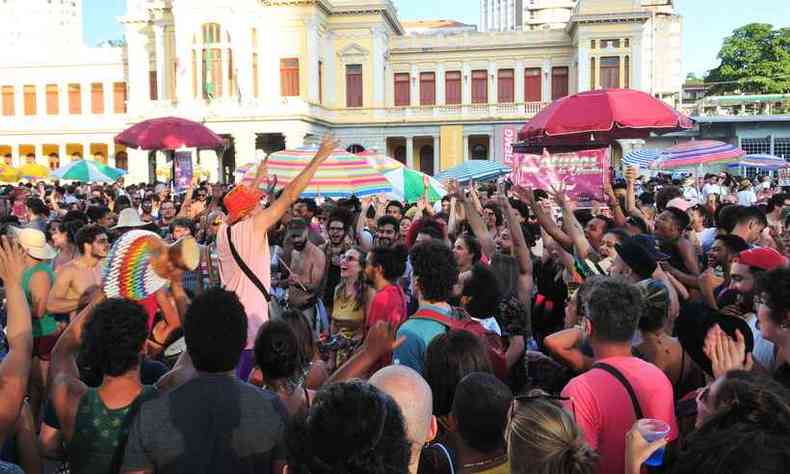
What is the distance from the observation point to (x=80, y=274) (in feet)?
17.1

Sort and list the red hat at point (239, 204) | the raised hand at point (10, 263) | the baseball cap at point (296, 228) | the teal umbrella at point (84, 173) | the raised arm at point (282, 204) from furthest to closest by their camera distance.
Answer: the teal umbrella at point (84, 173), the baseball cap at point (296, 228), the red hat at point (239, 204), the raised arm at point (282, 204), the raised hand at point (10, 263)

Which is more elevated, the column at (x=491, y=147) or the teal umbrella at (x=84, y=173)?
the column at (x=491, y=147)

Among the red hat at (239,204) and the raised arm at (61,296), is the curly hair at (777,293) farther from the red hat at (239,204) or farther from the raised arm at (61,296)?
the raised arm at (61,296)

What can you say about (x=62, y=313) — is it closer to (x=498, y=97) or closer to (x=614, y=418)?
(x=614, y=418)

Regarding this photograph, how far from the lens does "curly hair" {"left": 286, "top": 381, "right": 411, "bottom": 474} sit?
6.13 feet

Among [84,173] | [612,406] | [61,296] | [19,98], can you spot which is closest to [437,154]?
[19,98]

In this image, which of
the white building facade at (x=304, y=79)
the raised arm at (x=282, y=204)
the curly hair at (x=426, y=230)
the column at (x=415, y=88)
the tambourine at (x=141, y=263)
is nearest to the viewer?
the tambourine at (x=141, y=263)

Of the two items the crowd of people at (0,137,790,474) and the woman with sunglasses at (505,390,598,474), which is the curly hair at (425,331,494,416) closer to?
the crowd of people at (0,137,790,474)

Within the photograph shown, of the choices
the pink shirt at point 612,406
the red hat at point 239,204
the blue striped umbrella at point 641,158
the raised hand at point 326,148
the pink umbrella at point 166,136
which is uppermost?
the pink umbrella at point 166,136

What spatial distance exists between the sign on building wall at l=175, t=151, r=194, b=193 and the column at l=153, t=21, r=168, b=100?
82.2 feet

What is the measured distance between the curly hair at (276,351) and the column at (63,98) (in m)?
46.3

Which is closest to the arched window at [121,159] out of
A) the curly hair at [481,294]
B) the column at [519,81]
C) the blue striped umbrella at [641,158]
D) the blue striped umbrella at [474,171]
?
the column at [519,81]

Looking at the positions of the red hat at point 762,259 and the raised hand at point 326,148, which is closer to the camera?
the red hat at point 762,259

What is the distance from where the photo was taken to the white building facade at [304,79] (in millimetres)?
36531
